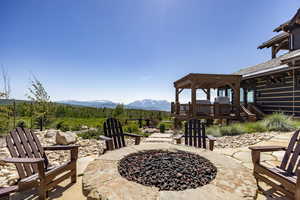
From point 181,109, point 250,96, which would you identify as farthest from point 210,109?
point 250,96

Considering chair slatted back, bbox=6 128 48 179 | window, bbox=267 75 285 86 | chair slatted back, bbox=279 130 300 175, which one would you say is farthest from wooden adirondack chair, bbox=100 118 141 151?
window, bbox=267 75 285 86

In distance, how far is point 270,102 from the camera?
827 centimetres

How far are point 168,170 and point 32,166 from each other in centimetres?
183

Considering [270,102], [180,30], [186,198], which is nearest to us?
[186,198]

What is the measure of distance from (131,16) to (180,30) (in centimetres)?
254

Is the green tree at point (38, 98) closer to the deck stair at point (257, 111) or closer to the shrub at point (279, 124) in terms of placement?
the shrub at point (279, 124)

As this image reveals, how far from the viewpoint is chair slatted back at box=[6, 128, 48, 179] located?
70.0 inches

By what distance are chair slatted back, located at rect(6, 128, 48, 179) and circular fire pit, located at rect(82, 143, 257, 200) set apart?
871 millimetres

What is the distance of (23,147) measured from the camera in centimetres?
197

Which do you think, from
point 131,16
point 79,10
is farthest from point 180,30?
point 79,10

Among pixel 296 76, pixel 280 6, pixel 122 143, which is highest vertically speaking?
pixel 280 6

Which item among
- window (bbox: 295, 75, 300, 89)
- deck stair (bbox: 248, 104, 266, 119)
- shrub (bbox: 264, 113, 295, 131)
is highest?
window (bbox: 295, 75, 300, 89)

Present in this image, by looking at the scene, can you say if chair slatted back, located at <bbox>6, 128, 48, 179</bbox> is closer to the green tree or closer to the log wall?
the green tree

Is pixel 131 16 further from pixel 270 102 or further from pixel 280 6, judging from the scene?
pixel 270 102
